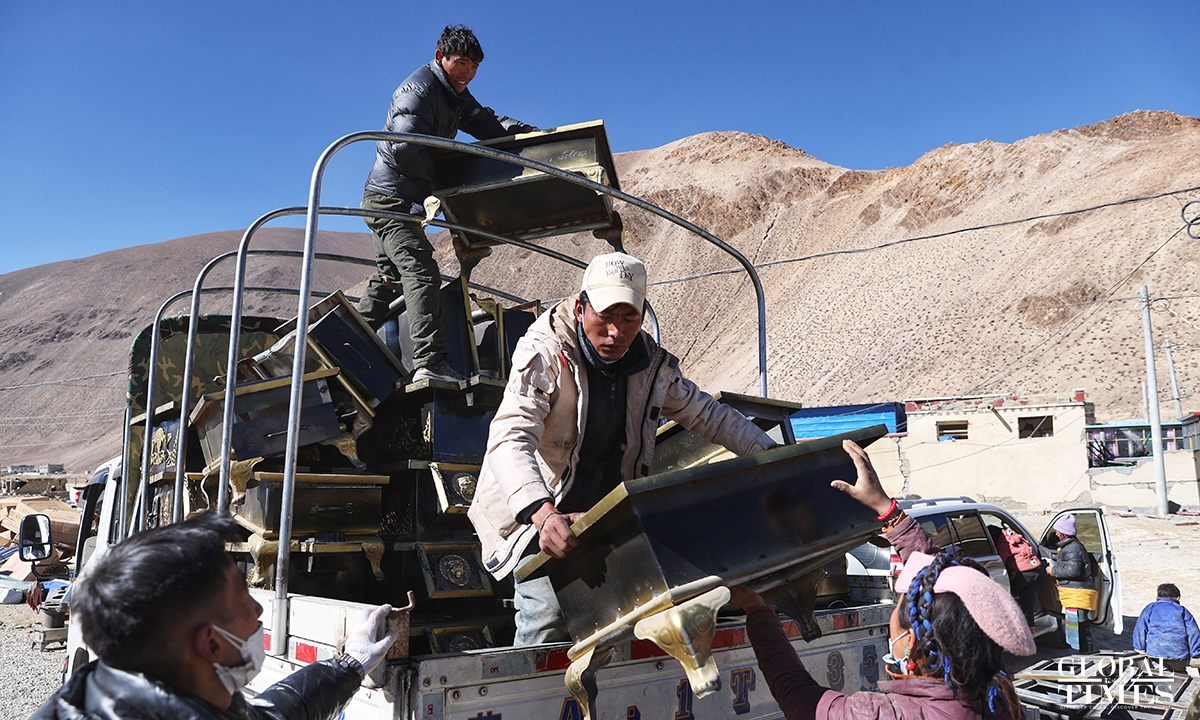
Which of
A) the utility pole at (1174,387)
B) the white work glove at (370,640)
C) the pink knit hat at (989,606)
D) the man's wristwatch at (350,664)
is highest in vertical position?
the utility pole at (1174,387)

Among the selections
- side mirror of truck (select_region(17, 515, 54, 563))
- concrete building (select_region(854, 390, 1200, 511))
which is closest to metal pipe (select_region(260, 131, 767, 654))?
side mirror of truck (select_region(17, 515, 54, 563))

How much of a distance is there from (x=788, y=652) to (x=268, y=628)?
5.98ft

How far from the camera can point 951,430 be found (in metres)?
27.8

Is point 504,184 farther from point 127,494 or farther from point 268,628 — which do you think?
point 127,494

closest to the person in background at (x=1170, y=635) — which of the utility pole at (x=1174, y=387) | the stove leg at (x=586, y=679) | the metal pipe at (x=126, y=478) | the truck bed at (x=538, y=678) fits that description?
the truck bed at (x=538, y=678)

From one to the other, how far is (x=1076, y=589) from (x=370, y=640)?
907 cm

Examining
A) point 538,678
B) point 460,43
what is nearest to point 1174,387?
point 460,43

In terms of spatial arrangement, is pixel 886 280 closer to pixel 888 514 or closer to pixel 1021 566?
pixel 1021 566

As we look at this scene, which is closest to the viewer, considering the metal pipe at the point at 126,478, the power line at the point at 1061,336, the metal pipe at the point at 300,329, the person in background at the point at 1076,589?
the metal pipe at the point at 300,329

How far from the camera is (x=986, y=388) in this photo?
41.3 metres

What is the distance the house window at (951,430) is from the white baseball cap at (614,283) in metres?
27.1

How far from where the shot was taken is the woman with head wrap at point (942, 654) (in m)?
2.16

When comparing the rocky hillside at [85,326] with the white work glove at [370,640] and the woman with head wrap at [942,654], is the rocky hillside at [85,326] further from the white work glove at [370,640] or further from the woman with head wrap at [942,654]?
the woman with head wrap at [942,654]

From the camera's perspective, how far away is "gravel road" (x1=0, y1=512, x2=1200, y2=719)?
26.0ft
